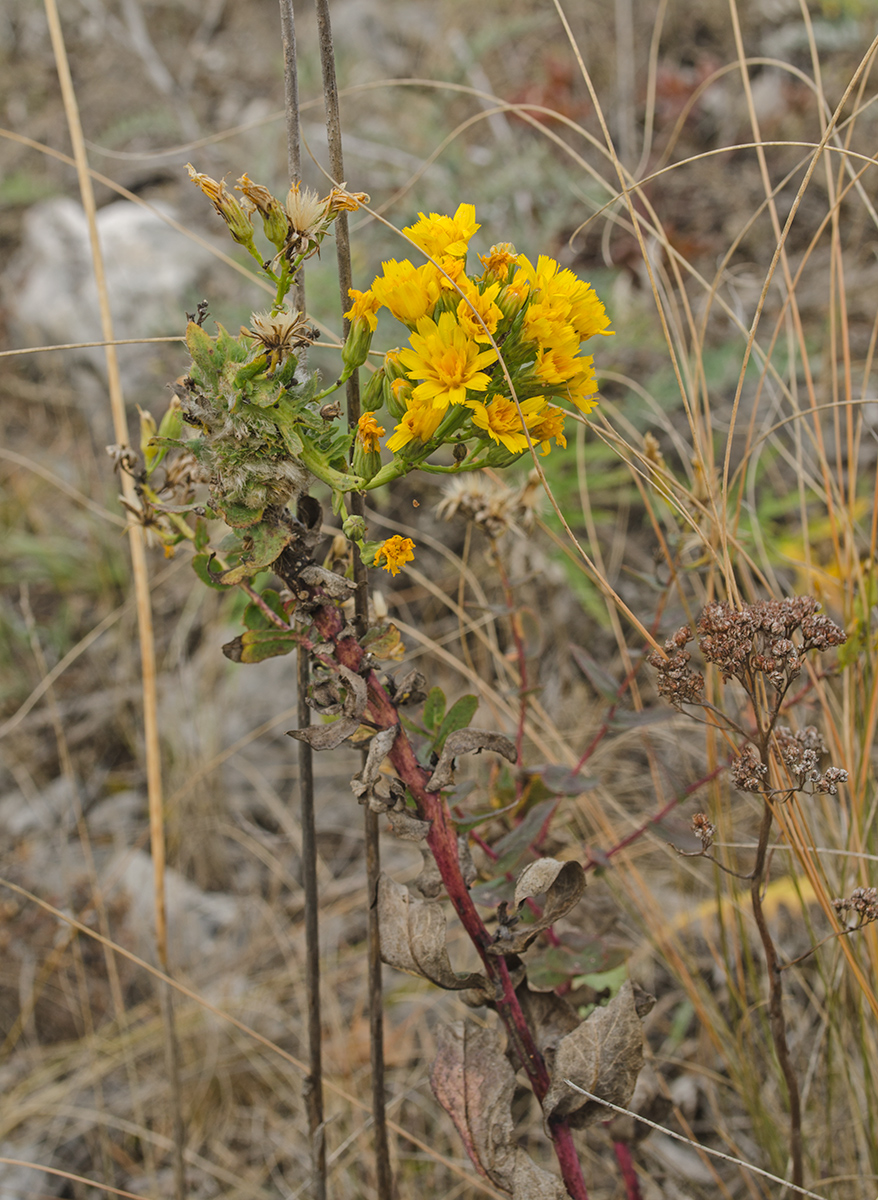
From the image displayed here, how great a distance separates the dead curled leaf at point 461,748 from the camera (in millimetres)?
771

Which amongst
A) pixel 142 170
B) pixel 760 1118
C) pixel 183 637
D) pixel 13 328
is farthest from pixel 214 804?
pixel 142 170

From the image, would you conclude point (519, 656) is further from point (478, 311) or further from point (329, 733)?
point (478, 311)

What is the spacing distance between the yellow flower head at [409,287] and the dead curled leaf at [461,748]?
371mm

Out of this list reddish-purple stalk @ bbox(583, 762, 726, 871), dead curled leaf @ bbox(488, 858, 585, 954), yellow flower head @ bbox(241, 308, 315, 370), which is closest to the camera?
yellow flower head @ bbox(241, 308, 315, 370)

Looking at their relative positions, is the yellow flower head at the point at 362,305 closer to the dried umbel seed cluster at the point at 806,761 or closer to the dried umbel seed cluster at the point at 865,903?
the dried umbel seed cluster at the point at 806,761

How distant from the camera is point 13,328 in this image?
3930 mm

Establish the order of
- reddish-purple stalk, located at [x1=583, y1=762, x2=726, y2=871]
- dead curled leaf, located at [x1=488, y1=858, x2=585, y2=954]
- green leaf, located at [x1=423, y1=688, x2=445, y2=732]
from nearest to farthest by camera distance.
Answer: dead curled leaf, located at [x1=488, y1=858, x2=585, y2=954], green leaf, located at [x1=423, y1=688, x2=445, y2=732], reddish-purple stalk, located at [x1=583, y1=762, x2=726, y2=871]

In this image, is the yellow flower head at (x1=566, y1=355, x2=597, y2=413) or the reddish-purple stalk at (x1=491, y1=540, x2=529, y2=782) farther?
the reddish-purple stalk at (x1=491, y1=540, x2=529, y2=782)

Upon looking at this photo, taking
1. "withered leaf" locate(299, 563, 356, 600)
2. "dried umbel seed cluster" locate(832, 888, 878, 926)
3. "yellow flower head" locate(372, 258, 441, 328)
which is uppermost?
"yellow flower head" locate(372, 258, 441, 328)

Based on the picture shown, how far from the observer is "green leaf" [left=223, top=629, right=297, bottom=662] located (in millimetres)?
814

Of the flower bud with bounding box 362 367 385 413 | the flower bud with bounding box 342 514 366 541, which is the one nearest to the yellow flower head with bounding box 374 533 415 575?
the flower bud with bounding box 342 514 366 541

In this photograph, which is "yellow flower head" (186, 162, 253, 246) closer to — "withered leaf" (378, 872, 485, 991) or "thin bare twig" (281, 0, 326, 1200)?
"thin bare twig" (281, 0, 326, 1200)

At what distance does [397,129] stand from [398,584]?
7.96 ft

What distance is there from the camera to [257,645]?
0.82 m
